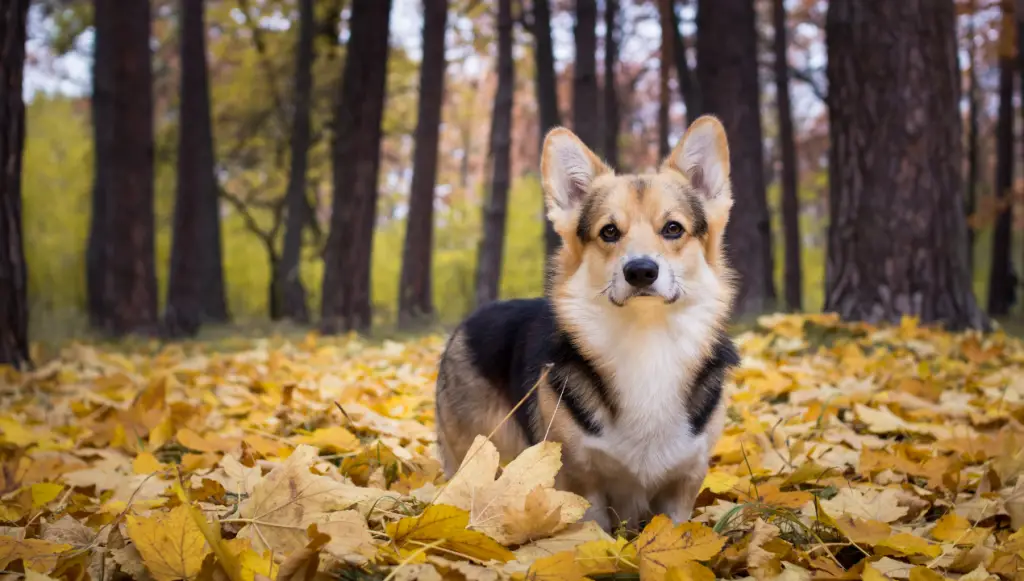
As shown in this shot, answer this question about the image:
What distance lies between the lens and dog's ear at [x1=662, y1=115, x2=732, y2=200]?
2832 millimetres

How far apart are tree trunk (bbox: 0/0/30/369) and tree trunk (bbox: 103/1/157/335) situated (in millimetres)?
3950

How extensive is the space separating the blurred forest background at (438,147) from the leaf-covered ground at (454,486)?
7.08ft

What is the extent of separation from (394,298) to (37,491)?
80.4 ft

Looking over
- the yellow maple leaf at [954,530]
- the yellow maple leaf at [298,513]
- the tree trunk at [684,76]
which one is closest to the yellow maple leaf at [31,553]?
the yellow maple leaf at [298,513]

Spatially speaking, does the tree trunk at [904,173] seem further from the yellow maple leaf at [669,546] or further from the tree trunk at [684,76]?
the tree trunk at [684,76]

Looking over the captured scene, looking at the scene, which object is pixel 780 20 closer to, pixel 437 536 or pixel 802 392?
pixel 802 392

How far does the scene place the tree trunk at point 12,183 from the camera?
5277 mm

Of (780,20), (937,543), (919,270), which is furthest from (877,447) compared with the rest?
(780,20)

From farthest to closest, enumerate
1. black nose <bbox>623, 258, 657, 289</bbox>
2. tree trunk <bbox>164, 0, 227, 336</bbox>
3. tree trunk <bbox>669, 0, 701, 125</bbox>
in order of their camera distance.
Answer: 1. tree trunk <bbox>669, 0, 701, 125</bbox>
2. tree trunk <bbox>164, 0, 227, 336</bbox>
3. black nose <bbox>623, 258, 657, 289</bbox>

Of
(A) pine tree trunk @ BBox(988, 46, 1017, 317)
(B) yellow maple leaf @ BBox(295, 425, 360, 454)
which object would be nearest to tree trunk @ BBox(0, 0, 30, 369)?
(B) yellow maple leaf @ BBox(295, 425, 360, 454)

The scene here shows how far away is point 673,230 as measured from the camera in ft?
8.77

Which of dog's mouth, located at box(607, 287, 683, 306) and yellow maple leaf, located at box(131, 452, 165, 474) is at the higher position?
dog's mouth, located at box(607, 287, 683, 306)

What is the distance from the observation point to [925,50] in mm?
6617

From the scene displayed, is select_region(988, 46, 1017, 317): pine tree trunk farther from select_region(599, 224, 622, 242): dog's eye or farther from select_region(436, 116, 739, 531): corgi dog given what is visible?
select_region(599, 224, 622, 242): dog's eye
